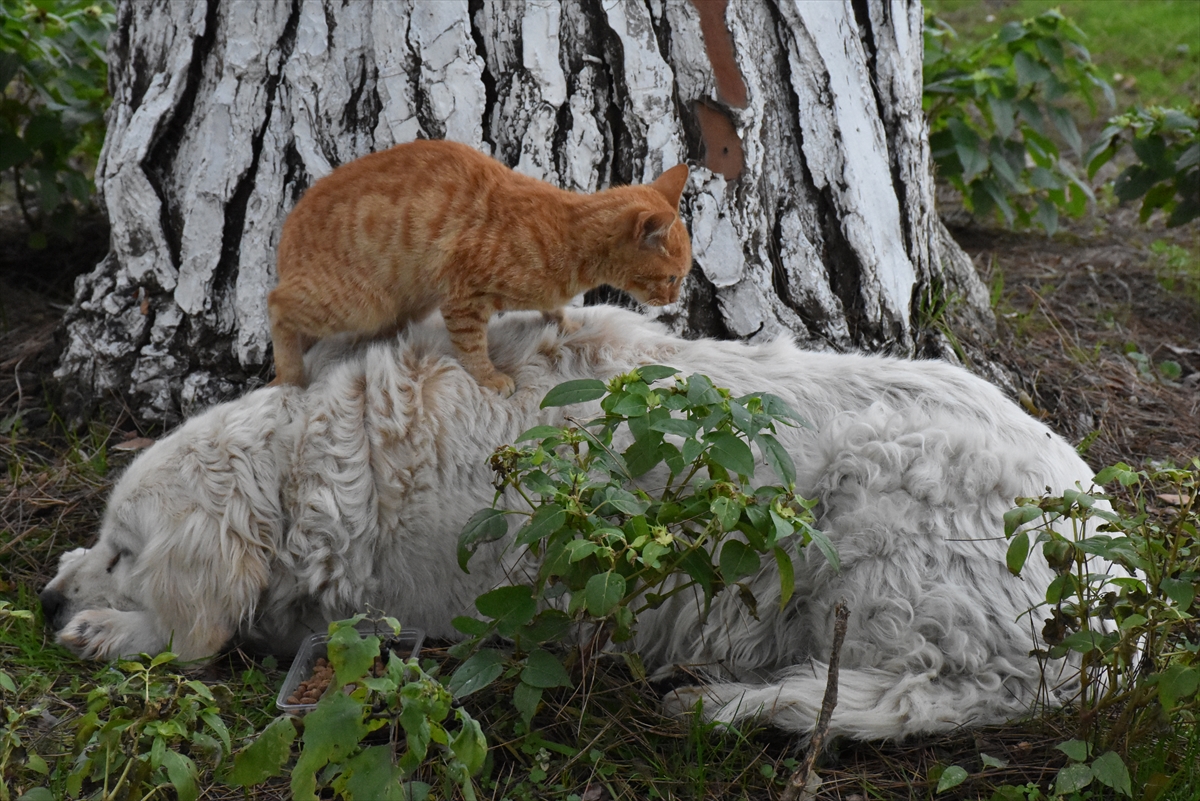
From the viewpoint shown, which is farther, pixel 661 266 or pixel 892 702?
pixel 661 266

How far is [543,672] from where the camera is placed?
2.54 metres

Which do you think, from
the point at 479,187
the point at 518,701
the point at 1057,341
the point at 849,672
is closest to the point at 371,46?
the point at 479,187

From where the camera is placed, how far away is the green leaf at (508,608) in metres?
2.51

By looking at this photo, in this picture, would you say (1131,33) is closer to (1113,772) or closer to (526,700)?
(1113,772)

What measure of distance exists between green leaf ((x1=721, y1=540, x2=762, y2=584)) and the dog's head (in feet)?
4.57

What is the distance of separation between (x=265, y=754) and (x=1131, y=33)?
10071 mm

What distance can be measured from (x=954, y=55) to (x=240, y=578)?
5.08 m

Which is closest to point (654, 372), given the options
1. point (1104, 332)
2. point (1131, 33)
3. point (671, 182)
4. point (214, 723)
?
point (671, 182)

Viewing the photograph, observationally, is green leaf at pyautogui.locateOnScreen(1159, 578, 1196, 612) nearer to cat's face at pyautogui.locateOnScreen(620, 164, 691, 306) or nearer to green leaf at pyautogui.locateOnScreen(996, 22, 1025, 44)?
cat's face at pyautogui.locateOnScreen(620, 164, 691, 306)

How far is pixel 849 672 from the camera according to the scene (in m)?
2.66

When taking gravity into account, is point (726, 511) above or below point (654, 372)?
below

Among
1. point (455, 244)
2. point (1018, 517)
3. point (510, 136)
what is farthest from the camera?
point (510, 136)

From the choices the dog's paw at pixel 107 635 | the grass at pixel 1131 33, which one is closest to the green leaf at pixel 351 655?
the dog's paw at pixel 107 635

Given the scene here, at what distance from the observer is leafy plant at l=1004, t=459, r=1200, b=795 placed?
7.46ft
